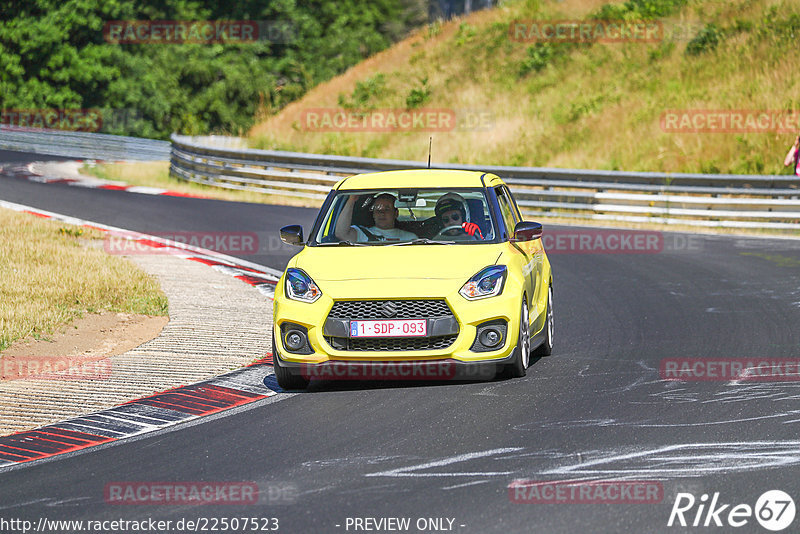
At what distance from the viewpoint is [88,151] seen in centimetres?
4162

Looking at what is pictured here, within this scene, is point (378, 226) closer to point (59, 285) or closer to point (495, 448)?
point (495, 448)

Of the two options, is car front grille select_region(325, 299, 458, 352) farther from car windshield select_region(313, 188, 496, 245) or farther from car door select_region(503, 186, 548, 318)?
car door select_region(503, 186, 548, 318)

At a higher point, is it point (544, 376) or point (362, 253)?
point (362, 253)

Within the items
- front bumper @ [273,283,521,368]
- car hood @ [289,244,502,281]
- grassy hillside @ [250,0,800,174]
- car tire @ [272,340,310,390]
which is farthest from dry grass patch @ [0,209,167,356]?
grassy hillside @ [250,0,800,174]

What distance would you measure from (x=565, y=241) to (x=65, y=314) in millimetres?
9999

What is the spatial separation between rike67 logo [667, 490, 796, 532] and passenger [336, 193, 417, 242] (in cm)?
439

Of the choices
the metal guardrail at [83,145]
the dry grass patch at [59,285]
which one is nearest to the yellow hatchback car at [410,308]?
the dry grass patch at [59,285]

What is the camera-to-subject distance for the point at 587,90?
36.1 meters

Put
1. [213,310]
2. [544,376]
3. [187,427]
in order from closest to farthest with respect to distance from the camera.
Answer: [187,427] < [544,376] < [213,310]

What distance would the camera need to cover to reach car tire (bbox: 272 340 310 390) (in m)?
9.04

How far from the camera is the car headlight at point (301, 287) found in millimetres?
8938

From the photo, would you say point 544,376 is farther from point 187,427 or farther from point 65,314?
point 65,314

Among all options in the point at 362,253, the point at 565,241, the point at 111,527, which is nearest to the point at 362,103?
the point at 565,241

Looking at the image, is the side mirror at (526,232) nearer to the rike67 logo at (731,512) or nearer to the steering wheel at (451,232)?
the steering wheel at (451,232)
